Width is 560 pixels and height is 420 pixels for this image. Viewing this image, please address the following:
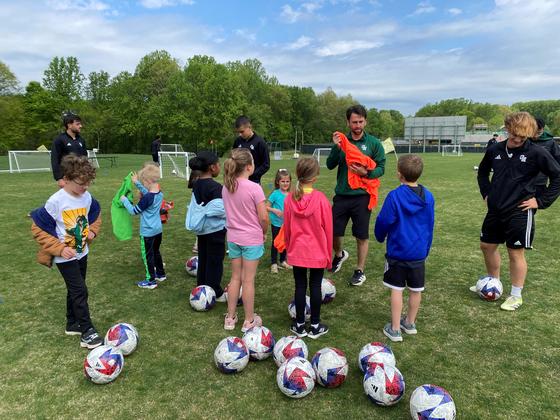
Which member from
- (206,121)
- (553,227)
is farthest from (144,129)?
(553,227)

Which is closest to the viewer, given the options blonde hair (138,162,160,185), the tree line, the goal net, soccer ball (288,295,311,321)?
soccer ball (288,295,311,321)

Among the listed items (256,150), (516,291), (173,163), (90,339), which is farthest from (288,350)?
(173,163)

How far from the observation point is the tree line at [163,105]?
44688mm

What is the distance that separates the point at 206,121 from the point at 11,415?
143 ft

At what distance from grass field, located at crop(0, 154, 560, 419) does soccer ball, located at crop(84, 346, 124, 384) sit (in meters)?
0.08

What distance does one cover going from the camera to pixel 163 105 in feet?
149

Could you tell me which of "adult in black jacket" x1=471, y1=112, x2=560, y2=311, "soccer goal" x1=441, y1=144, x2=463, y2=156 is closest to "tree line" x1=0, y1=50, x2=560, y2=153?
"soccer goal" x1=441, y1=144, x2=463, y2=156

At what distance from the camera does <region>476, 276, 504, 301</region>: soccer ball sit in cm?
495

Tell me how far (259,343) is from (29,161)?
90.3 feet

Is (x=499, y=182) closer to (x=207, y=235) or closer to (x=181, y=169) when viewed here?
(x=207, y=235)

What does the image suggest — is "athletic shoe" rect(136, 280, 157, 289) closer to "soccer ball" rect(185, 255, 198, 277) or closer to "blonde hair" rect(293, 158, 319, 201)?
"soccer ball" rect(185, 255, 198, 277)

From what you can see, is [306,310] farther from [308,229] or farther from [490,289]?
[490,289]

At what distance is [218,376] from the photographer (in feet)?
11.5

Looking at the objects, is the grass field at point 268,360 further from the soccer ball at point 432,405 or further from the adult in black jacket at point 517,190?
the adult in black jacket at point 517,190
